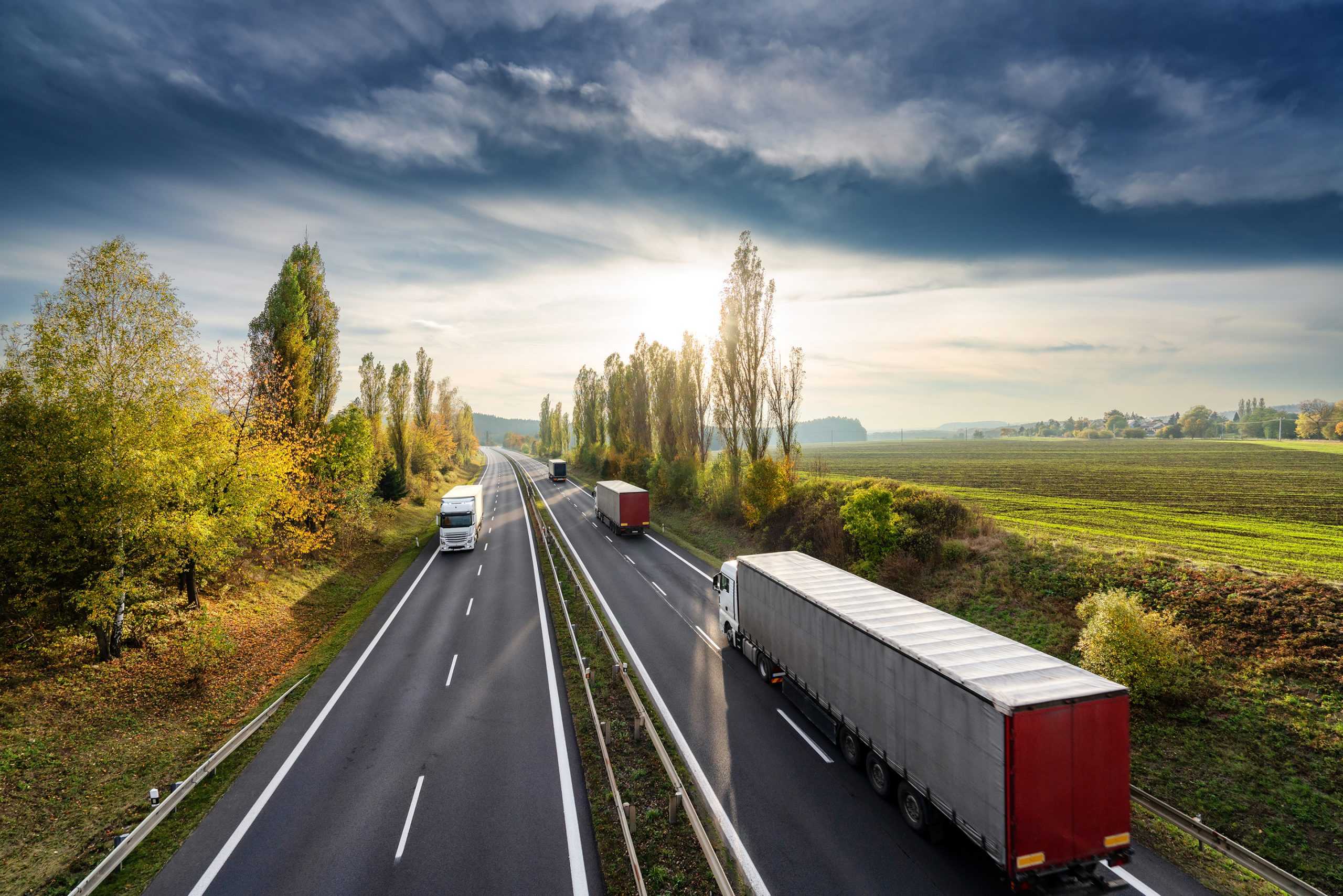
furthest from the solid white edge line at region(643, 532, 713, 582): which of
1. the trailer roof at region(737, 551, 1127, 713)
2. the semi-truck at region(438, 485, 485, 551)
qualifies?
the trailer roof at region(737, 551, 1127, 713)

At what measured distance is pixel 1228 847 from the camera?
30.6 ft

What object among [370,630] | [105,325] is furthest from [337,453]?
[105,325]

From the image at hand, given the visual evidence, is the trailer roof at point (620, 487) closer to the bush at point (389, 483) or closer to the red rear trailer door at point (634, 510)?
the red rear trailer door at point (634, 510)

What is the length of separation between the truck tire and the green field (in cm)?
1584

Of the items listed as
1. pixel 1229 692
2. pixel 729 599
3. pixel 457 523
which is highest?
A: pixel 457 523

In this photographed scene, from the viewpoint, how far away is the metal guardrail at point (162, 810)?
30.1 feet

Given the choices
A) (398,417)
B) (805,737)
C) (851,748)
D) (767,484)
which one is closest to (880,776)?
(851,748)

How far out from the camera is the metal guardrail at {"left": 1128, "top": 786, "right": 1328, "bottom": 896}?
28.3 feet

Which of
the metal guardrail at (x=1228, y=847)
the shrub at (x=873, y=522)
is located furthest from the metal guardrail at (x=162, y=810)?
the shrub at (x=873, y=522)

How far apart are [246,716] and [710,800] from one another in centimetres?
1339

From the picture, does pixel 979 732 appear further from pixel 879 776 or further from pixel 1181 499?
pixel 1181 499

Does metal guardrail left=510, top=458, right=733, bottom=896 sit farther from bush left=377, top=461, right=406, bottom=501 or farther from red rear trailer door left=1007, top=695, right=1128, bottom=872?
bush left=377, top=461, right=406, bottom=501

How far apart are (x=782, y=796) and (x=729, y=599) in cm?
793

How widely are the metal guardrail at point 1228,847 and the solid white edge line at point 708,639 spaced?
1147 centimetres
